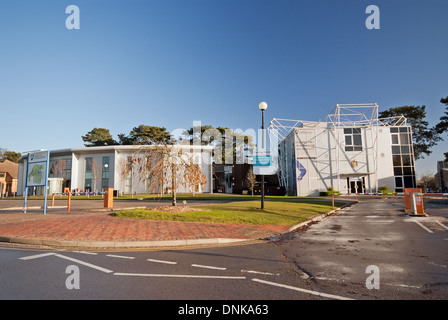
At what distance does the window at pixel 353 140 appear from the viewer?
144 ft

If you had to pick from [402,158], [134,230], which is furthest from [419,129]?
[134,230]

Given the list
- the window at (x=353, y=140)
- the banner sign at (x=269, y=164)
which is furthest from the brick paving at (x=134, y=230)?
the banner sign at (x=269, y=164)

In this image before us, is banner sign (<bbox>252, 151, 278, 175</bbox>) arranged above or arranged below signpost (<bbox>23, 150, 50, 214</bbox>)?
above

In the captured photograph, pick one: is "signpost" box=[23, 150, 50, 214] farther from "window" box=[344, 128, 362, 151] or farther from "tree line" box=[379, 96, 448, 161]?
"tree line" box=[379, 96, 448, 161]

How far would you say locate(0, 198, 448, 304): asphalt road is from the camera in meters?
4.00

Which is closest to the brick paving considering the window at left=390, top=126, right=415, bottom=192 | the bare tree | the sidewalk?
the sidewalk

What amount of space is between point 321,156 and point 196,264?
4223 centimetres

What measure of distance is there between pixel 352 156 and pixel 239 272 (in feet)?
144

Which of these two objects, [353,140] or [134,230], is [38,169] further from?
[353,140]

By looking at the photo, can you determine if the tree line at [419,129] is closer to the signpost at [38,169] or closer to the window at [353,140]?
the window at [353,140]

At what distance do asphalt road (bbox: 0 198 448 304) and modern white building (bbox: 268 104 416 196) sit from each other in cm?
3692
